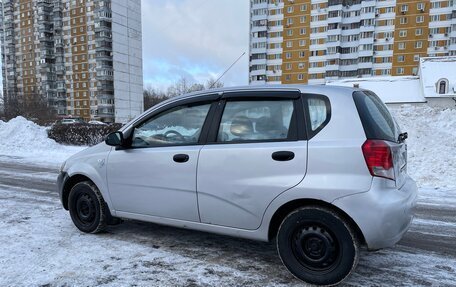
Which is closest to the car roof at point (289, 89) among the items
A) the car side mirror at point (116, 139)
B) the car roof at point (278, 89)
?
the car roof at point (278, 89)

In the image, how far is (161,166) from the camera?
12.5ft

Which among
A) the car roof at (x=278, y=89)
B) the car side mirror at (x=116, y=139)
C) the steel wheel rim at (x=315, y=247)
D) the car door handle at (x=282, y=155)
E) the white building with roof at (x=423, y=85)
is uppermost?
the white building with roof at (x=423, y=85)

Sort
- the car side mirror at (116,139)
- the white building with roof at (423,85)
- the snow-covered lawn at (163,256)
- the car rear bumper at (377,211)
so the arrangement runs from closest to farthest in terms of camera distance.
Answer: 1. the car rear bumper at (377,211)
2. the snow-covered lawn at (163,256)
3. the car side mirror at (116,139)
4. the white building with roof at (423,85)

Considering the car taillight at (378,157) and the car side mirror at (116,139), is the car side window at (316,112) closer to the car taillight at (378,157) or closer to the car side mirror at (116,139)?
the car taillight at (378,157)

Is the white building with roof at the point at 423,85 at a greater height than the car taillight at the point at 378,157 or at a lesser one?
greater

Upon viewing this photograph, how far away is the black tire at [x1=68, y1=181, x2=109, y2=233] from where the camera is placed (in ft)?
14.3

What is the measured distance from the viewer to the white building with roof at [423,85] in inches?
1406

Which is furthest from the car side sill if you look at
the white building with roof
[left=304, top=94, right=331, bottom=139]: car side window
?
the white building with roof

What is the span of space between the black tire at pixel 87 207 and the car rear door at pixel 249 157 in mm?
1522

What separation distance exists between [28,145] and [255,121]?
50.8 ft

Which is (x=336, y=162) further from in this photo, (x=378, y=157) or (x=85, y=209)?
(x=85, y=209)

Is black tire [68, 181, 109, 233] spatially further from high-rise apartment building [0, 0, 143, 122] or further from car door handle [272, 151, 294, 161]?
high-rise apartment building [0, 0, 143, 122]

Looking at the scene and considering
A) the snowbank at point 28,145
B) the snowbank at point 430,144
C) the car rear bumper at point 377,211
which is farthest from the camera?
the snowbank at point 28,145

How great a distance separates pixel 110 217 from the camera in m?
4.40
